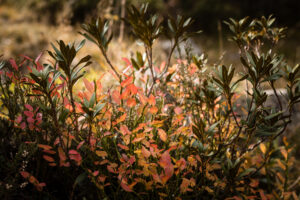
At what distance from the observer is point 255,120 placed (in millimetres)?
1034

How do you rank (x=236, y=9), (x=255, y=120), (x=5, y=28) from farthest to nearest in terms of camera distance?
(x=236, y=9) < (x=5, y=28) < (x=255, y=120)

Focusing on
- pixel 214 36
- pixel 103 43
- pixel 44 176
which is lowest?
pixel 44 176

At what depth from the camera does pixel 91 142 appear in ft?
3.47

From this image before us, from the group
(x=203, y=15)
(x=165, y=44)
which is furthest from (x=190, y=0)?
(x=165, y=44)

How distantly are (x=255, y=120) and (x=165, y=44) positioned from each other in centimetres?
655

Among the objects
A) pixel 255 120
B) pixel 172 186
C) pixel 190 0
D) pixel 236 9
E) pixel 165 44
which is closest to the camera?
pixel 255 120

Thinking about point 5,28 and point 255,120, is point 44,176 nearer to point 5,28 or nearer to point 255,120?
point 255,120

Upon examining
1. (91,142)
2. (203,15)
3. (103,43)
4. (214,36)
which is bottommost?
(91,142)

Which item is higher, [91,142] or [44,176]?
[91,142]

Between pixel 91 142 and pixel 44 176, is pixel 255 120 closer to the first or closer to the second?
pixel 91 142

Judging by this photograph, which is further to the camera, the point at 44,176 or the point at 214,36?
the point at 214,36

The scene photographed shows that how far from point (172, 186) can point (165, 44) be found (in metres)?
6.55

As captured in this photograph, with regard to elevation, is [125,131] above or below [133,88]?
below

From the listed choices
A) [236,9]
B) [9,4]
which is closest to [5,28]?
[9,4]
